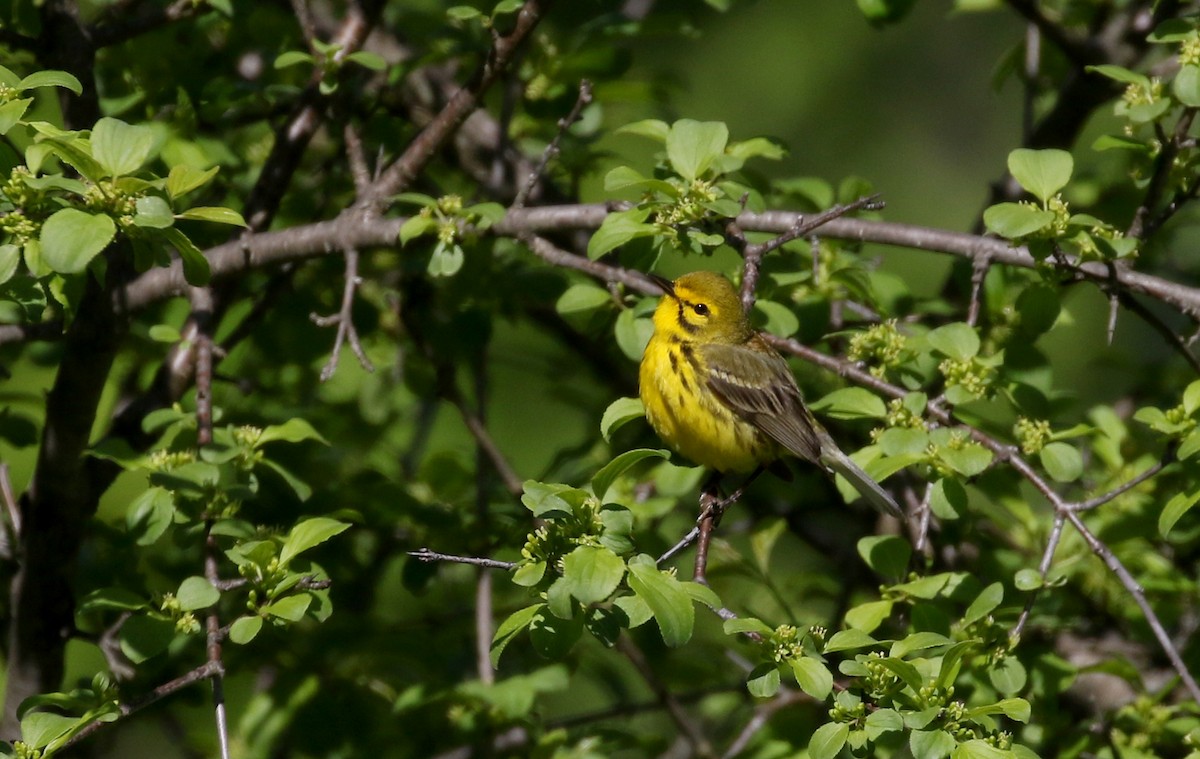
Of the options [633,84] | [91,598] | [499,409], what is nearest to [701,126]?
[633,84]

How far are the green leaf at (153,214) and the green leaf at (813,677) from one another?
150 cm

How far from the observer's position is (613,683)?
466 cm

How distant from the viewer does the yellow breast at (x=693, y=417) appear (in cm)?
392

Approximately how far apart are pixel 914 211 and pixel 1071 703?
731 cm

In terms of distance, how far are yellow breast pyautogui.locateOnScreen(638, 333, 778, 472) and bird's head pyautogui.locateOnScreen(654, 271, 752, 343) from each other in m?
0.06

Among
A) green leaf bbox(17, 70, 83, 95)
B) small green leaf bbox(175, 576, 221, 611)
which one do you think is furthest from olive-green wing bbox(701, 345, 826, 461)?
green leaf bbox(17, 70, 83, 95)

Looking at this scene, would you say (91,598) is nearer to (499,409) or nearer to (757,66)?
(499,409)

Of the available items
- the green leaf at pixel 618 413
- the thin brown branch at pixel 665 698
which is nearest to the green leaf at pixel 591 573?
the green leaf at pixel 618 413

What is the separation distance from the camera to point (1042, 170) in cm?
300

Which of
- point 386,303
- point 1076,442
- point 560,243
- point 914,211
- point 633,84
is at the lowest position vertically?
point 914,211

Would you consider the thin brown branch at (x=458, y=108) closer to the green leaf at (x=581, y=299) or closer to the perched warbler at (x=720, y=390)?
the green leaf at (x=581, y=299)

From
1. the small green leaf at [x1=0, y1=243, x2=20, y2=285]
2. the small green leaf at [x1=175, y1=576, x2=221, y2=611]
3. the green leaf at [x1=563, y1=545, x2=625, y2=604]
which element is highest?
the small green leaf at [x1=0, y1=243, x2=20, y2=285]

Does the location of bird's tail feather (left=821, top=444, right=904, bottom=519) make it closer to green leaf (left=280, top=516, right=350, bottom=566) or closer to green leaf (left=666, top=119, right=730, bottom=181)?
green leaf (left=666, top=119, right=730, bottom=181)

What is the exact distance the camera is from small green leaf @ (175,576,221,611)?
269 cm
